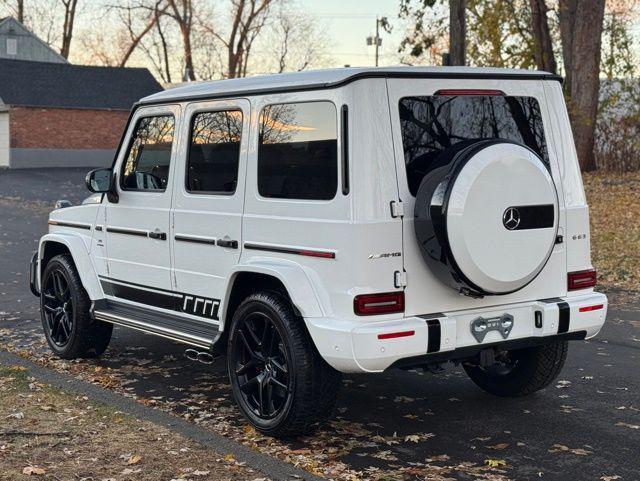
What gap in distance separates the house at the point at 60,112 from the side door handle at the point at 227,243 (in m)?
46.0

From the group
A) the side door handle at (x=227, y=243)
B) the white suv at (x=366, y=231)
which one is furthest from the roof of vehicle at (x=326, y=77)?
the side door handle at (x=227, y=243)

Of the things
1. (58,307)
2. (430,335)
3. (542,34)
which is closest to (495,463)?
(430,335)

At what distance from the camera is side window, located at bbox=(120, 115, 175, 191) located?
7059mm

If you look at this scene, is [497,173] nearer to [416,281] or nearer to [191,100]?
[416,281]

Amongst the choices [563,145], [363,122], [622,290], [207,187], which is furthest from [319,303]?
[622,290]

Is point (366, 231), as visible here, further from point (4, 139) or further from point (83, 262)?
point (4, 139)

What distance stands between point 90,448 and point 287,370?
48.2 inches

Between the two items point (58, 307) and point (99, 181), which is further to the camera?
point (58, 307)

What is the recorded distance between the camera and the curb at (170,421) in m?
5.35

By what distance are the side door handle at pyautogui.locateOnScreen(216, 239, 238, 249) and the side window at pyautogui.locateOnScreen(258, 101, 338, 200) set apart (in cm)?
38

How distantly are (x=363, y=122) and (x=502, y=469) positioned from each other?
205 centimetres

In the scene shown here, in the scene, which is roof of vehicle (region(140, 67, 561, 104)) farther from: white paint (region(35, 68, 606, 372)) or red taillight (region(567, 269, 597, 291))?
red taillight (region(567, 269, 597, 291))

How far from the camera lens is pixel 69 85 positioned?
55125 mm

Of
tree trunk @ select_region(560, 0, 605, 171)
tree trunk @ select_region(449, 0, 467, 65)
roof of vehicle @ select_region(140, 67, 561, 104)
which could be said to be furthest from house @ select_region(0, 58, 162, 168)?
roof of vehicle @ select_region(140, 67, 561, 104)
